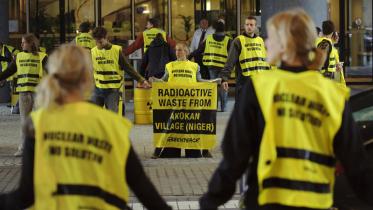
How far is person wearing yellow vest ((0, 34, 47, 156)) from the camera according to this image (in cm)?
1089

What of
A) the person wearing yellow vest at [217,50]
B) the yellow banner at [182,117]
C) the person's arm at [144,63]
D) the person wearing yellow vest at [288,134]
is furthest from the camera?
the person wearing yellow vest at [217,50]

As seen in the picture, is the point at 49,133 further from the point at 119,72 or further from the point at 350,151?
the point at 119,72

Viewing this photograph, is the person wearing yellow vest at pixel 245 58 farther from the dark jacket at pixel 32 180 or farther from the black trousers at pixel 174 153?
the dark jacket at pixel 32 180

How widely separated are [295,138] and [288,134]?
0.12 ft

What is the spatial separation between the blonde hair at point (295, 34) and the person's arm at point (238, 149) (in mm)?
251

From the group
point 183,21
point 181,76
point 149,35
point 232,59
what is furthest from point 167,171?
point 183,21

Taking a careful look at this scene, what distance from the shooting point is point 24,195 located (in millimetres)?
3725

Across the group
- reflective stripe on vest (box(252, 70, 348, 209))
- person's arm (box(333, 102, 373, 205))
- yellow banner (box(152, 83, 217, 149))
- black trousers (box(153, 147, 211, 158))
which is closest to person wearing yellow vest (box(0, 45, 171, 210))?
reflective stripe on vest (box(252, 70, 348, 209))

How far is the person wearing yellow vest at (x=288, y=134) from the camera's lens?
365 centimetres

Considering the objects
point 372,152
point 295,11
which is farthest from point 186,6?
point 295,11

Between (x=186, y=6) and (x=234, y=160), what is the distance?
57.4 feet

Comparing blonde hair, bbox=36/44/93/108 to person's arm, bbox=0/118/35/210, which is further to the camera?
person's arm, bbox=0/118/35/210

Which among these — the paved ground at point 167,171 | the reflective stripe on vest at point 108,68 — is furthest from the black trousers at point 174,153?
the reflective stripe on vest at point 108,68

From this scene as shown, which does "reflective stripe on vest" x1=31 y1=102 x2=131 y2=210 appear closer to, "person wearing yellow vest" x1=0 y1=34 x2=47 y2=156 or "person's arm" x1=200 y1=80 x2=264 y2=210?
"person's arm" x1=200 y1=80 x2=264 y2=210
